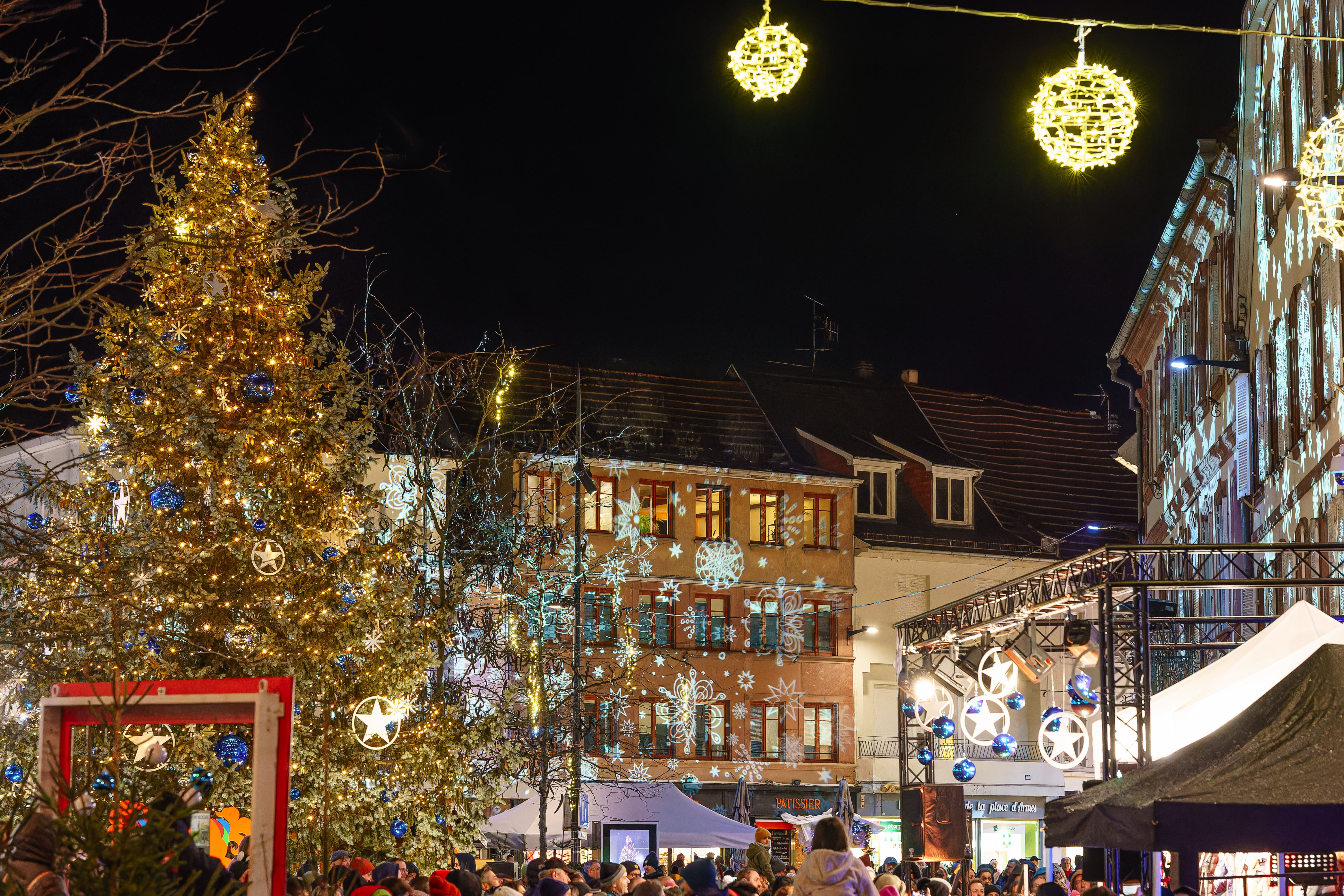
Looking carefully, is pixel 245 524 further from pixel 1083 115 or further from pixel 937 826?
pixel 937 826

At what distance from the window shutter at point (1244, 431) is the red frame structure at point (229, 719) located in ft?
65.7

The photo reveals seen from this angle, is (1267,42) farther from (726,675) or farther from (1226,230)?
(726,675)

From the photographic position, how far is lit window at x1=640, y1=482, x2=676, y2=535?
42938 millimetres

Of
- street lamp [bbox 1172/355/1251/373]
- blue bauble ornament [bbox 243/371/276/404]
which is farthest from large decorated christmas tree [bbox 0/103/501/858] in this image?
street lamp [bbox 1172/355/1251/373]

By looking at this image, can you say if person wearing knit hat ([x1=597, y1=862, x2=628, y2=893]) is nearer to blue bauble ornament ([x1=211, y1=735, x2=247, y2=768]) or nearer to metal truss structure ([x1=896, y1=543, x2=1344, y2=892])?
blue bauble ornament ([x1=211, y1=735, x2=247, y2=768])

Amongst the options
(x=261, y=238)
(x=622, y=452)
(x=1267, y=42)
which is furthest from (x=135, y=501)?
(x=622, y=452)

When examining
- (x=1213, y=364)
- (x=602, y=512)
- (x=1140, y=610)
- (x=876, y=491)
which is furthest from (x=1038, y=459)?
(x=1140, y=610)

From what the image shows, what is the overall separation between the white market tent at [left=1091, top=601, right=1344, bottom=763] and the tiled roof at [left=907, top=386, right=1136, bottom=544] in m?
35.0

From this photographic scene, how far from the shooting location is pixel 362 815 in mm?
15273

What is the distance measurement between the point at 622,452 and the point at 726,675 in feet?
22.3

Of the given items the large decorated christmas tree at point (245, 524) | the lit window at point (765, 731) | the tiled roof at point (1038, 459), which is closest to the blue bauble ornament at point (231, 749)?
the large decorated christmas tree at point (245, 524)

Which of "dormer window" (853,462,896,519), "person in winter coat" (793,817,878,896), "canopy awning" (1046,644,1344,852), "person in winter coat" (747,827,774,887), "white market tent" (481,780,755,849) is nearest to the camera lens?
"canopy awning" (1046,644,1344,852)

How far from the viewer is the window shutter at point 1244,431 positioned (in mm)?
23469

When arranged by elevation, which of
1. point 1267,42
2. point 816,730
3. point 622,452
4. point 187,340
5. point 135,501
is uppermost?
point 1267,42
